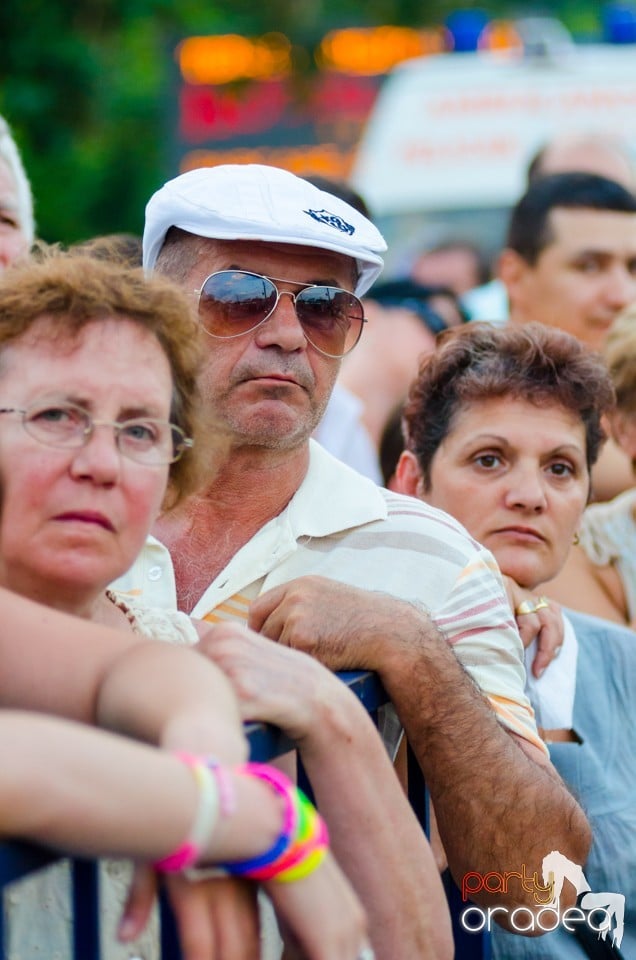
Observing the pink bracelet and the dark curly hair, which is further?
the dark curly hair

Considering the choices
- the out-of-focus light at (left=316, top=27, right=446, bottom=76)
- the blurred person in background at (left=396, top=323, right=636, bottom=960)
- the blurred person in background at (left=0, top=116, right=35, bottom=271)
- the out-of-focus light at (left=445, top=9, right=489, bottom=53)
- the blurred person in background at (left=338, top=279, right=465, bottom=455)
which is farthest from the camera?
the out-of-focus light at (left=316, top=27, right=446, bottom=76)

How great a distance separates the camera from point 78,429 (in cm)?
189

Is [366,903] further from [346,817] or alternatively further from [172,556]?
[172,556]

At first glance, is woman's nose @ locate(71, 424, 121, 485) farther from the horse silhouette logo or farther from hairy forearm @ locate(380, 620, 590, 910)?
the horse silhouette logo

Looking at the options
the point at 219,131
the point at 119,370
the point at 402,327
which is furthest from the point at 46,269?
the point at 219,131

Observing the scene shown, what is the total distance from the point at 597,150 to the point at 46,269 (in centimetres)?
511

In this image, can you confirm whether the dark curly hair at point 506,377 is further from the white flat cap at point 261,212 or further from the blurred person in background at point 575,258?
the blurred person in background at point 575,258

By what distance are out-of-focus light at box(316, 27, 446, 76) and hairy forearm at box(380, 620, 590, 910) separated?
44.9ft

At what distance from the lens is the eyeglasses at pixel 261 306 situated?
10.0ft

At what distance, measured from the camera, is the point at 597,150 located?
6758 mm

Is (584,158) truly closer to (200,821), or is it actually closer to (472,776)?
(472,776)

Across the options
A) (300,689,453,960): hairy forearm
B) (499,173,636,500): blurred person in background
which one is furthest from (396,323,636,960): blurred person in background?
(499,173,636,500): blurred person in background

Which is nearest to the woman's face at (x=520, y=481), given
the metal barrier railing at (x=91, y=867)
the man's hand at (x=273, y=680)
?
the metal barrier railing at (x=91, y=867)

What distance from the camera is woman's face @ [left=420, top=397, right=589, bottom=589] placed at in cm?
336
